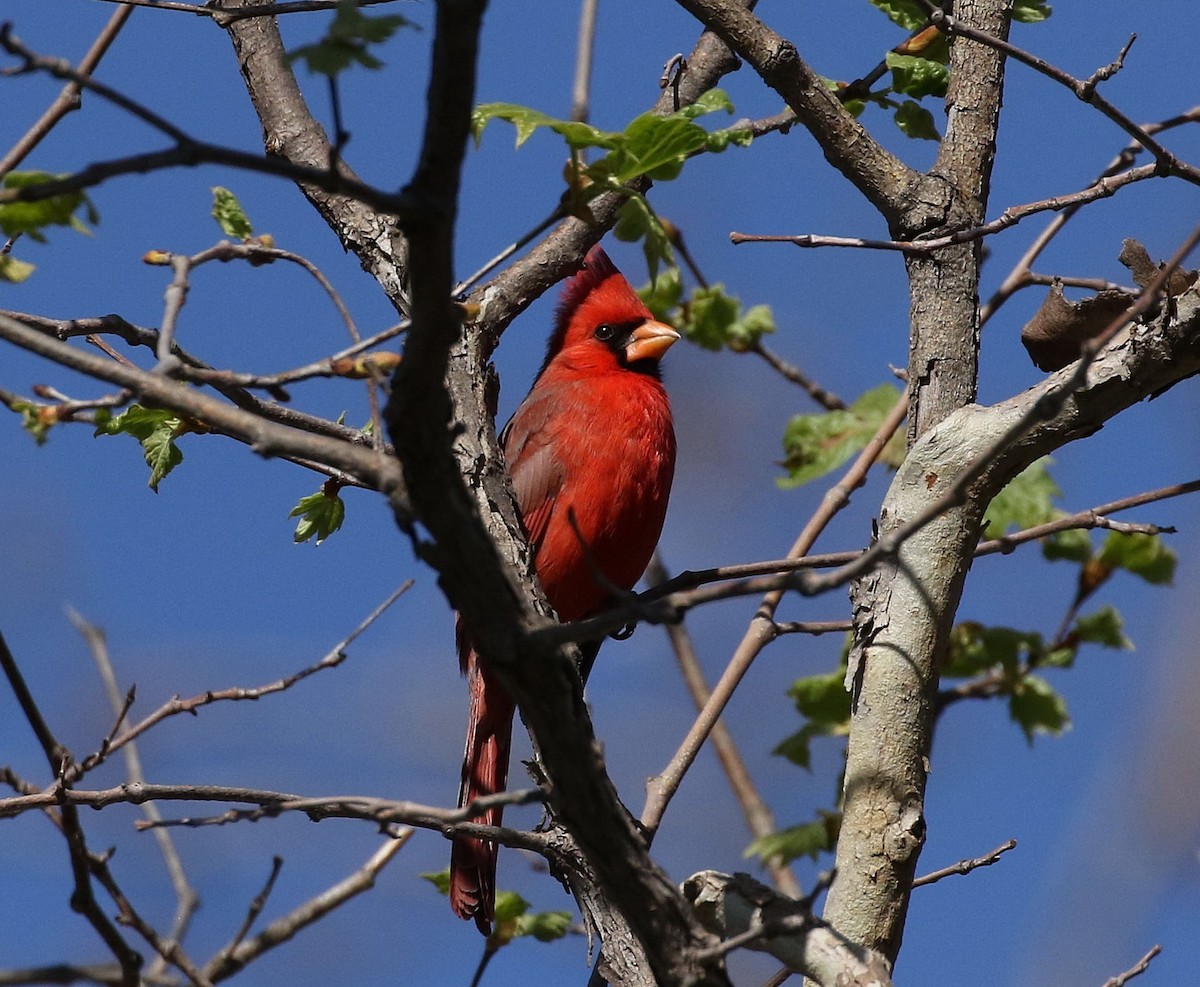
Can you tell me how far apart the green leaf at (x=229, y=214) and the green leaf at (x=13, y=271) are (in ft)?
1.30

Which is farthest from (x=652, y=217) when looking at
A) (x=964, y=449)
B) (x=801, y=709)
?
Answer: (x=801, y=709)

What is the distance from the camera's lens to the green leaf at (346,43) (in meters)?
1.29

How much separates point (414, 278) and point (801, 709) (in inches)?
90.4

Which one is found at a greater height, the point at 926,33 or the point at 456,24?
the point at 926,33

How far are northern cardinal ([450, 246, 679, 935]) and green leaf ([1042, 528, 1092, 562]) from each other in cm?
101

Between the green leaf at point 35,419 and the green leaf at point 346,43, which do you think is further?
the green leaf at point 35,419

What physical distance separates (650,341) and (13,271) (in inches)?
91.9

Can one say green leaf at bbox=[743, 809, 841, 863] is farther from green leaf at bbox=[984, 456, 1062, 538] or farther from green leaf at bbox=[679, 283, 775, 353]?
green leaf at bbox=[679, 283, 775, 353]

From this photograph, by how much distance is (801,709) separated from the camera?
348cm

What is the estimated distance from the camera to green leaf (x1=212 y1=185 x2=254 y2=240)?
2359mm

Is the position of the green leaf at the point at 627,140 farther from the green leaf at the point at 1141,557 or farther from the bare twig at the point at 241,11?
the green leaf at the point at 1141,557

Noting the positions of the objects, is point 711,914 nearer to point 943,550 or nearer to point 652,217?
point 943,550

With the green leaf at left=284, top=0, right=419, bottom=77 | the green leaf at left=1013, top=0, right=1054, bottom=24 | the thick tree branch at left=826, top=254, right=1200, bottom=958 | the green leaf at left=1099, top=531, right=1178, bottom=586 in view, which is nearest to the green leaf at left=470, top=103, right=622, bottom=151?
the green leaf at left=284, top=0, right=419, bottom=77

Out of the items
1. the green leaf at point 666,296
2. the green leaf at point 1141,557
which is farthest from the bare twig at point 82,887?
the green leaf at point 1141,557
